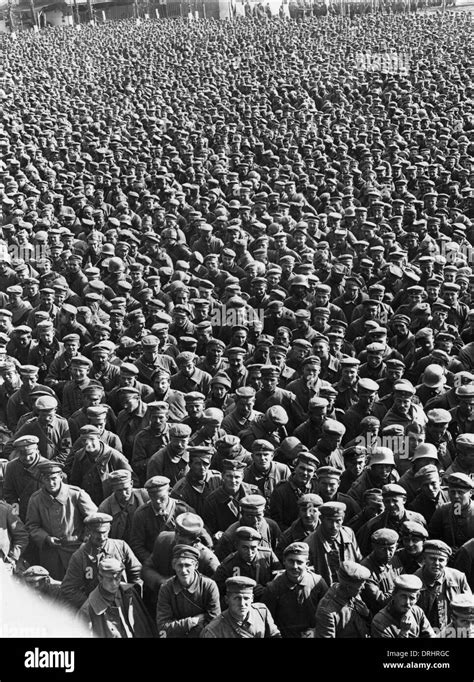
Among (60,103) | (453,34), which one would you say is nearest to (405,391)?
(60,103)

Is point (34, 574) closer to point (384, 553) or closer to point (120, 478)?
point (120, 478)

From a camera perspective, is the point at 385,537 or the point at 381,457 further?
the point at 381,457

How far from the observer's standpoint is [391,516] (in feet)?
20.3

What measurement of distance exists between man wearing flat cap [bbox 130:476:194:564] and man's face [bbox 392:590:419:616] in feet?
5.95

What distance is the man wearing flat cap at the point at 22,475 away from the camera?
685cm

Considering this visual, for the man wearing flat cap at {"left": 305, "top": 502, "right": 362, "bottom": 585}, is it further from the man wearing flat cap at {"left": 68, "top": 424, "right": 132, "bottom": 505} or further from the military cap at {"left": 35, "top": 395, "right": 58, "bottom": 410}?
the military cap at {"left": 35, "top": 395, "right": 58, "bottom": 410}

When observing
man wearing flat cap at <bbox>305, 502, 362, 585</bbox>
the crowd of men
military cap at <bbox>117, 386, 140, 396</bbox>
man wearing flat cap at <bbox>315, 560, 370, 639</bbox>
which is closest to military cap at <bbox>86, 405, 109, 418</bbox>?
the crowd of men

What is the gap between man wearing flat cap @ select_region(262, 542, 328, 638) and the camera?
5621 mm

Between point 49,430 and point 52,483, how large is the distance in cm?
129

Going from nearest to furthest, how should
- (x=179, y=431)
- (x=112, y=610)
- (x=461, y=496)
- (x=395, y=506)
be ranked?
(x=112, y=610) → (x=395, y=506) → (x=461, y=496) → (x=179, y=431)

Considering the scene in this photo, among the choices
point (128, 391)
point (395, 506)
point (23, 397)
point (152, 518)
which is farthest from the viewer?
point (23, 397)

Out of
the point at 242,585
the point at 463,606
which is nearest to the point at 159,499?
the point at 242,585

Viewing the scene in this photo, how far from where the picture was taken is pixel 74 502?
654cm

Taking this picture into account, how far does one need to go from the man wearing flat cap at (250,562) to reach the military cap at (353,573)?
0.64 metres
